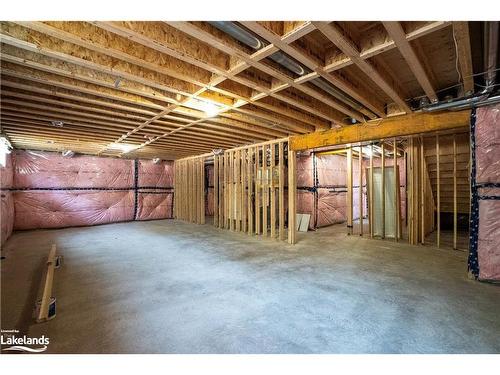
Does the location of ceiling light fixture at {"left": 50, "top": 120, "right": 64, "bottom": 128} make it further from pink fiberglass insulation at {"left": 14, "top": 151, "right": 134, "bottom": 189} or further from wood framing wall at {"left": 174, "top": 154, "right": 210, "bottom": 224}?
wood framing wall at {"left": 174, "top": 154, "right": 210, "bottom": 224}

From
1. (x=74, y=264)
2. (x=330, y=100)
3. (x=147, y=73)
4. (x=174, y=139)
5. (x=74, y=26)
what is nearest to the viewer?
(x=74, y=26)

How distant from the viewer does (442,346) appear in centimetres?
171

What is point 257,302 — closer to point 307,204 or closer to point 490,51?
point 490,51

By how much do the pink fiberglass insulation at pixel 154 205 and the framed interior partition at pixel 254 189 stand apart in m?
3.16

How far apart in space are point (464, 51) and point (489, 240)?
2413mm

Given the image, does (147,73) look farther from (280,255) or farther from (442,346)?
(442,346)

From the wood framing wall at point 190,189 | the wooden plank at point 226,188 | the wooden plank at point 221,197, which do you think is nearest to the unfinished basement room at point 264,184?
the wooden plank at point 226,188

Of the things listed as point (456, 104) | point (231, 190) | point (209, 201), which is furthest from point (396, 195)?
point (209, 201)

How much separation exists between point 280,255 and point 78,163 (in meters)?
7.45

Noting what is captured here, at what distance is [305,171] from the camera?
7.09m

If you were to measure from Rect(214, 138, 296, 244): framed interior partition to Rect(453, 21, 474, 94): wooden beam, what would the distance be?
3.05 m

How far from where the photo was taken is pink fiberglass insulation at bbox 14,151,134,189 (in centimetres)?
670
